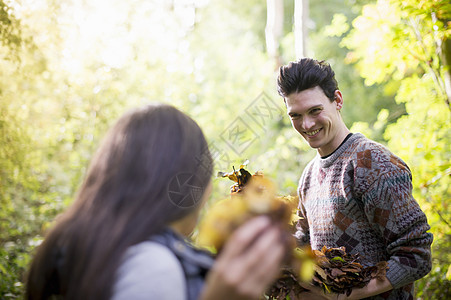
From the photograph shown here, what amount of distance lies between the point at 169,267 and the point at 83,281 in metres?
0.20

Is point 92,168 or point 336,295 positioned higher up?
point 92,168

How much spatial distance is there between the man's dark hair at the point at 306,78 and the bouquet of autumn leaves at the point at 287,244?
671 millimetres

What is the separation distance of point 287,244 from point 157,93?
584 centimetres

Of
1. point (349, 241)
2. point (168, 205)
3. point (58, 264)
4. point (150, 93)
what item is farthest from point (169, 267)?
point (150, 93)

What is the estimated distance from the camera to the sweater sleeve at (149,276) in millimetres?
752

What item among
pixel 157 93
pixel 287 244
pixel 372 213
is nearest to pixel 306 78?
pixel 372 213

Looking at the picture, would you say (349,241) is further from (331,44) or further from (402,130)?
(331,44)

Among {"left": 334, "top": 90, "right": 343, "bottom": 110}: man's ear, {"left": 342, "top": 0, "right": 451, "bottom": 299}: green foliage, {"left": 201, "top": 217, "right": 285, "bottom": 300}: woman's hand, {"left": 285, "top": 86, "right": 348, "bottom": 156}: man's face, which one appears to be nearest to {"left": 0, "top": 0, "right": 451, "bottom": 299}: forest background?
{"left": 342, "top": 0, "right": 451, "bottom": 299}: green foliage

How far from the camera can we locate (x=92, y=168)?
3.11ft

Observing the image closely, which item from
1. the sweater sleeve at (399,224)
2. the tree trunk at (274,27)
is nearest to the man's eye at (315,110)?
the sweater sleeve at (399,224)

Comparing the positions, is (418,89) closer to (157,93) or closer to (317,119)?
(317,119)

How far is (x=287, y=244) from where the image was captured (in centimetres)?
76

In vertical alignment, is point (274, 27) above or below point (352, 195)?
above

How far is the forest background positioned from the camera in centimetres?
281
